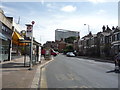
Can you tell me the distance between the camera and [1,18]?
2044 centimetres

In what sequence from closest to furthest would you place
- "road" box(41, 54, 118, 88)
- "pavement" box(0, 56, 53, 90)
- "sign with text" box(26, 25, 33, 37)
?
"pavement" box(0, 56, 53, 90), "road" box(41, 54, 118, 88), "sign with text" box(26, 25, 33, 37)

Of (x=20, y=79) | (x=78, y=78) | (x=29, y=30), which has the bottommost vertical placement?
(x=78, y=78)

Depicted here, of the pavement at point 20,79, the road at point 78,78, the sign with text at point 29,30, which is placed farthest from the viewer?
the sign with text at point 29,30

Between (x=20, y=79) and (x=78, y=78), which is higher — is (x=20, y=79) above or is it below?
above

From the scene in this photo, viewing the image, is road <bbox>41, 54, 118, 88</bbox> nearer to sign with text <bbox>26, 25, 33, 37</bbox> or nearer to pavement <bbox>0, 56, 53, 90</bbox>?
pavement <bbox>0, 56, 53, 90</bbox>

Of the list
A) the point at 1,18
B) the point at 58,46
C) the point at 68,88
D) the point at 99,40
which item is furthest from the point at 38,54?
the point at 58,46

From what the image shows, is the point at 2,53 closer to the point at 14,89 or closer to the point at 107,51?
the point at 14,89

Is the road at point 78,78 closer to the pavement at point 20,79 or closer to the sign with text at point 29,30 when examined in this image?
the pavement at point 20,79

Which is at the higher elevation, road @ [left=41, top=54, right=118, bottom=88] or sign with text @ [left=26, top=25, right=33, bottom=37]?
sign with text @ [left=26, top=25, right=33, bottom=37]

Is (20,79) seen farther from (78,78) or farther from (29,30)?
(29,30)

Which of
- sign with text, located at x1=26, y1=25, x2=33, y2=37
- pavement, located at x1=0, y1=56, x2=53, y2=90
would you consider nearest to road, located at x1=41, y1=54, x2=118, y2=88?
pavement, located at x1=0, y1=56, x2=53, y2=90

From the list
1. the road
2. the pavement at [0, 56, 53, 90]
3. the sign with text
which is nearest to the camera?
the pavement at [0, 56, 53, 90]

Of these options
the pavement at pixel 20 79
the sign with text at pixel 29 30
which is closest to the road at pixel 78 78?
the pavement at pixel 20 79

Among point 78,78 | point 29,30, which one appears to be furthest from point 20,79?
point 29,30
